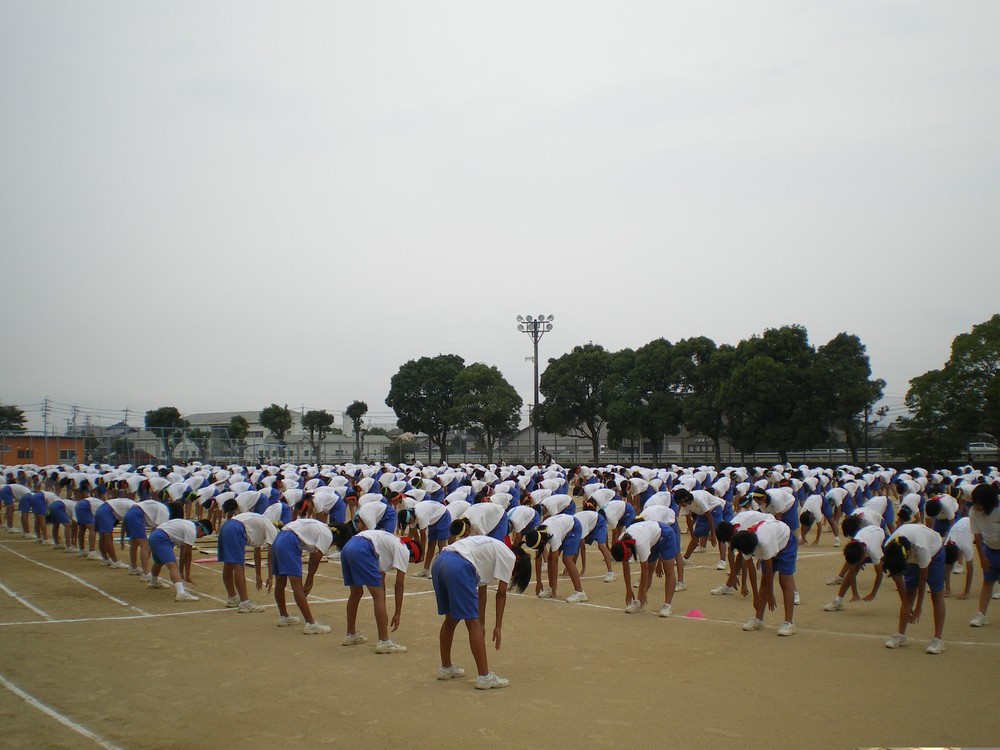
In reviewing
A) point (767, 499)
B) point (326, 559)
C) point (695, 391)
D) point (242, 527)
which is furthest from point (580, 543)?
point (695, 391)

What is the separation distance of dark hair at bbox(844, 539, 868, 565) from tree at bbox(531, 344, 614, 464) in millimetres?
45411

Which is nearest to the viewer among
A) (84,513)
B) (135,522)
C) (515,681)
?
(515,681)

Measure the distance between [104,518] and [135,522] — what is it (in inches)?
65.1

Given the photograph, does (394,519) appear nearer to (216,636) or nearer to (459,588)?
(216,636)

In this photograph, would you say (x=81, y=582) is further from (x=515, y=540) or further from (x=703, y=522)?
(x=703, y=522)

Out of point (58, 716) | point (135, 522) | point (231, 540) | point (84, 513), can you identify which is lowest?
point (58, 716)

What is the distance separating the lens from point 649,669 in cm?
807

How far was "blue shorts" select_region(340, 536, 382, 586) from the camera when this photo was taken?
341 inches

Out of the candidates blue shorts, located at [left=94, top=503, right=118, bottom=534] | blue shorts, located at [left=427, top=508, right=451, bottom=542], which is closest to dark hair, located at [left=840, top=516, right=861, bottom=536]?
blue shorts, located at [left=427, top=508, right=451, bottom=542]

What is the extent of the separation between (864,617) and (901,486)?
376 inches

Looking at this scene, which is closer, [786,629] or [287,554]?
[786,629]

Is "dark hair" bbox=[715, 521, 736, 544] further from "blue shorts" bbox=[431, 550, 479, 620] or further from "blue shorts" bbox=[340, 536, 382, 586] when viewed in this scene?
"blue shorts" bbox=[340, 536, 382, 586]

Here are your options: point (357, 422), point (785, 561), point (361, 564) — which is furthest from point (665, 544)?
point (357, 422)

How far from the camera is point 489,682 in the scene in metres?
7.29
